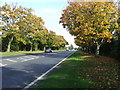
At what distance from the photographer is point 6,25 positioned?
38.3 meters

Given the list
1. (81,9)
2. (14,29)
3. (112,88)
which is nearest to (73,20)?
(81,9)

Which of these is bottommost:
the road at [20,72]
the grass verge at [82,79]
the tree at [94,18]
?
the road at [20,72]

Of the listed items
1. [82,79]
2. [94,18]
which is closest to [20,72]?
[82,79]

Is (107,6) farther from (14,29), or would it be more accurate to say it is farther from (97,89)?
(14,29)

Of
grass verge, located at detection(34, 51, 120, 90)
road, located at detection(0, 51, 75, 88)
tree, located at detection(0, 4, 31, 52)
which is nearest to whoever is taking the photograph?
grass verge, located at detection(34, 51, 120, 90)

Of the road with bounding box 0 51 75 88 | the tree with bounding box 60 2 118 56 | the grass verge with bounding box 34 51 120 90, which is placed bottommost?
the road with bounding box 0 51 75 88

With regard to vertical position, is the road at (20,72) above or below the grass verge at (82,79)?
below

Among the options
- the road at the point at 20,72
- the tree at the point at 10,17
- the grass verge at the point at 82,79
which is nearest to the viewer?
the grass verge at the point at 82,79

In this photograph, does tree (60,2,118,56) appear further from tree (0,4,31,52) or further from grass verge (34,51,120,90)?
tree (0,4,31,52)

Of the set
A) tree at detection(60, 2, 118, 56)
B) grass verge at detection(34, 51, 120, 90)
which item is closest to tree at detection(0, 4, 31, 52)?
tree at detection(60, 2, 118, 56)

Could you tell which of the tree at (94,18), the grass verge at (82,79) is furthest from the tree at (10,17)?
the grass verge at (82,79)

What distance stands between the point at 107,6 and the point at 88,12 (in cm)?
240

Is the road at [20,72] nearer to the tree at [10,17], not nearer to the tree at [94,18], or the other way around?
the tree at [94,18]

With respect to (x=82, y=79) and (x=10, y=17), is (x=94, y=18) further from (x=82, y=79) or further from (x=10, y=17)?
(x=10, y=17)
